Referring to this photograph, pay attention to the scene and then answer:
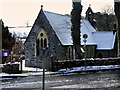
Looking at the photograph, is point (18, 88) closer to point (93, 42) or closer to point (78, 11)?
point (78, 11)

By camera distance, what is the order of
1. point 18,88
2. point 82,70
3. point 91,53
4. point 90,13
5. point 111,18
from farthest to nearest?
point 111,18 < point 90,13 < point 91,53 < point 82,70 < point 18,88

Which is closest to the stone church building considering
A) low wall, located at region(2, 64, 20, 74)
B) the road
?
low wall, located at region(2, 64, 20, 74)

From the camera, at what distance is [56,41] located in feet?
102

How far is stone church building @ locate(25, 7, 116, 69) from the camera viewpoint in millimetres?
31172

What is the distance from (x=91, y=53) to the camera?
36.3 meters

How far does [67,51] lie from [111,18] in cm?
4202

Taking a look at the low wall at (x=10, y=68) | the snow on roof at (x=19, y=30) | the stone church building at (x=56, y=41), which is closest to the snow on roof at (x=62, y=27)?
the stone church building at (x=56, y=41)

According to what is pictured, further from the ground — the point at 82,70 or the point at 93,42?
the point at 93,42

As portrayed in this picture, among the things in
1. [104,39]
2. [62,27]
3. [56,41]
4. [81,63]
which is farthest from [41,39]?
[104,39]

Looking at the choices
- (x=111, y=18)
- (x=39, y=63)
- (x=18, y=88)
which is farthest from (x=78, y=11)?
(x=111, y=18)

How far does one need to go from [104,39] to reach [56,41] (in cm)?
1110

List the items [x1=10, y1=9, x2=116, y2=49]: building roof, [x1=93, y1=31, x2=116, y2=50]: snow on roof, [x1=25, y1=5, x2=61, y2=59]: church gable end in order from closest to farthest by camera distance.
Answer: [x1=25, y1=5, x2=61, y2=59]: church gable end
[x1=10, y1=9, x2=116, y2=49]: building roof
[x1=93, y1=31, x2=116, y2=50]: snow on roof

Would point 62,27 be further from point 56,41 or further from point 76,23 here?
point 76,23

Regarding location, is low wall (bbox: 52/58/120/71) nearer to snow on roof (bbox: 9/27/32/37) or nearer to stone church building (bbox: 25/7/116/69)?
stone church building (bbox: 25/7/116/69)
